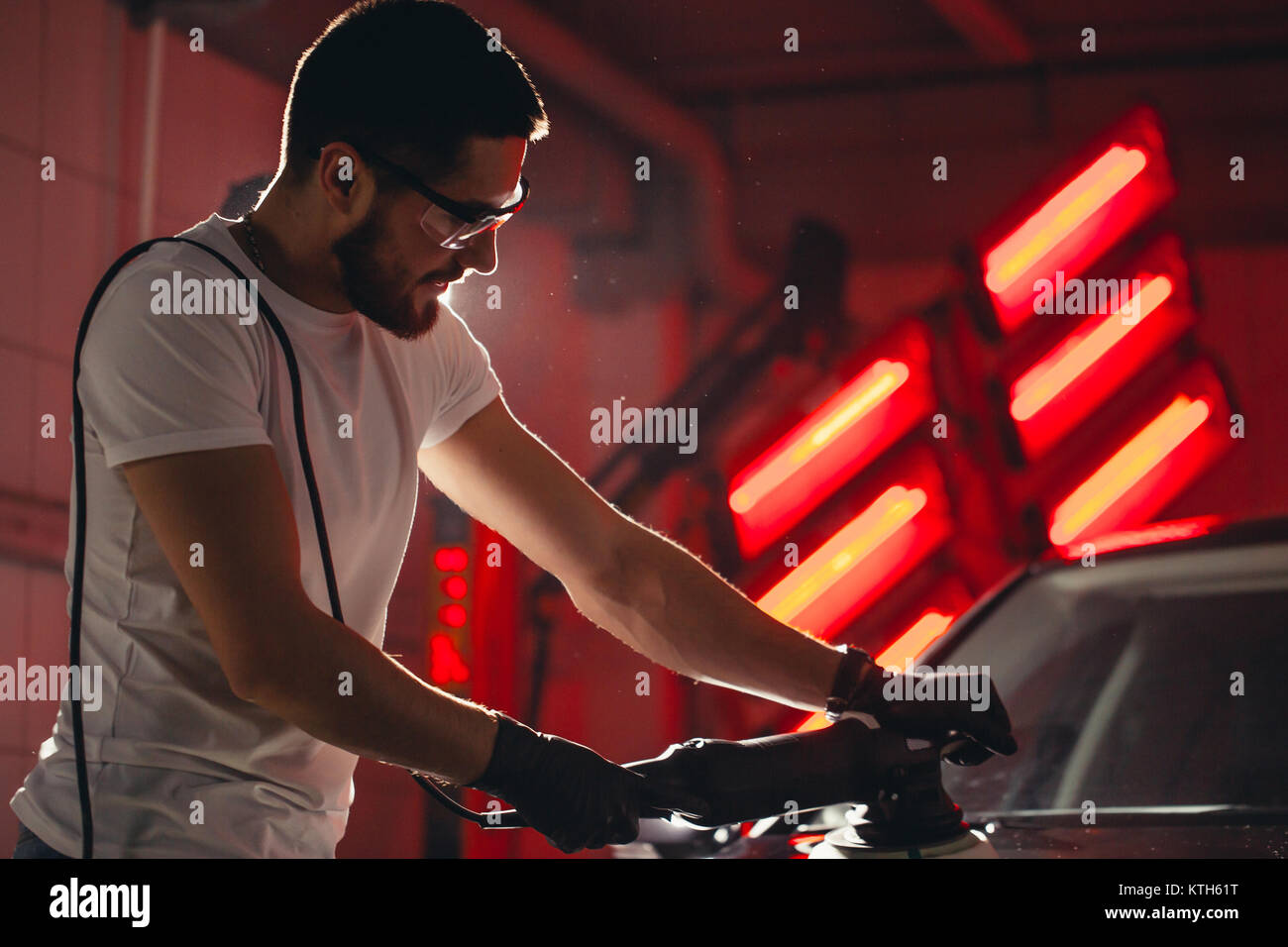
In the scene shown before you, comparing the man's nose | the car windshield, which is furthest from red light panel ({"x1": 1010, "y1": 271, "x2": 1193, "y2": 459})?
the man's nose

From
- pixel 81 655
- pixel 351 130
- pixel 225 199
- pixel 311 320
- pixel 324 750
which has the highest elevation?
pixel 225 199

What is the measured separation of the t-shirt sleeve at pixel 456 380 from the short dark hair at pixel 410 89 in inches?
9.3

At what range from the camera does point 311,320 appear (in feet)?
3.98

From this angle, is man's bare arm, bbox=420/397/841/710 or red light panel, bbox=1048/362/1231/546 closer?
man's bare arm, bbox=420/397/841/710

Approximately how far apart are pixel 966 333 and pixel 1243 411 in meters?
2.94

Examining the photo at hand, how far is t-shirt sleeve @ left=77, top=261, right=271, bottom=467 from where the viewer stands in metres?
1.04

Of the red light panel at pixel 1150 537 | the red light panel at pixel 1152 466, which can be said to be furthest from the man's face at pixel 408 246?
the red light panel at pixel 1152 466

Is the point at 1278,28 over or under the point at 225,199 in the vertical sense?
over

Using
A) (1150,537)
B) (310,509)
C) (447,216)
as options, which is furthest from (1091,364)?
(310,509)

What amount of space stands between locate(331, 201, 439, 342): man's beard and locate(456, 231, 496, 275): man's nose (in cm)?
6

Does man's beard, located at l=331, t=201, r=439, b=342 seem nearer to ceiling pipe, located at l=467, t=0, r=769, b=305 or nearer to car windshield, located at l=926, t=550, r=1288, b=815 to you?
car windshield, located at l=926, t=550, r=1288, b=815

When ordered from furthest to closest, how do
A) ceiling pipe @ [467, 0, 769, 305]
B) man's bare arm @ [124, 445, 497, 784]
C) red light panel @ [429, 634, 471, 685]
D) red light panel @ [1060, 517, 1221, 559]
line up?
1. ceiling pipe @ [467, 0, 769, 305]
2. red light panel @ [429, 634, 471, 685]
3. red light panel @ [1060, 517, 1221, 559]
4. man's bare arm @ [124, 445, 497, 784]
